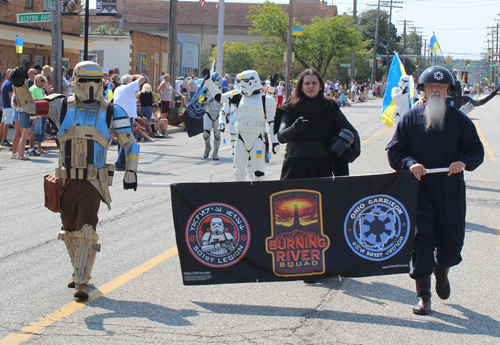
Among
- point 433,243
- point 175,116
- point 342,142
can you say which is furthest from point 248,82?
point 175,116

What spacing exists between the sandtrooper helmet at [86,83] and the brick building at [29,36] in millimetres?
20970

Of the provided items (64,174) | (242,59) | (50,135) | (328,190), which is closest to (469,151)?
(328,190)

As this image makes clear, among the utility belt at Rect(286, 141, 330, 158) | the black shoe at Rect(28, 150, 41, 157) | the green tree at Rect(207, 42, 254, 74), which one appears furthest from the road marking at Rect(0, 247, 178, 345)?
the green tree at Rect(207, 42, 254, 74)

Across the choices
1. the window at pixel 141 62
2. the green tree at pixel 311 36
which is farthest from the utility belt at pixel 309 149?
the green tree at pixel 311 36

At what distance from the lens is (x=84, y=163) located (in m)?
4.80

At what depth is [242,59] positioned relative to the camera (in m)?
72.3

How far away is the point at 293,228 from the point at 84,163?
1.77 meters

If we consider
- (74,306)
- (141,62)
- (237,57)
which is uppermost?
(237,57)

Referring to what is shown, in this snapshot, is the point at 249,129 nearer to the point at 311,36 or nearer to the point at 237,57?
the point at 311,36

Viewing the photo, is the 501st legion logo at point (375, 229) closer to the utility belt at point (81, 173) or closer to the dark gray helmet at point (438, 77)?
the dark gray helmet at point (438, 77)

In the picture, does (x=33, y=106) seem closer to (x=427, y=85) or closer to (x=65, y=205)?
(x=65, y=205)

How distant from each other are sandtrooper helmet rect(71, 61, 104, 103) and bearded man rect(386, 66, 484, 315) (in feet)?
8.16

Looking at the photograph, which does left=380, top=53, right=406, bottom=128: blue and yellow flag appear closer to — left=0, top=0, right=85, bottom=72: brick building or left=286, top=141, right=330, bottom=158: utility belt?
left=286, top=141, right=330, bottom=158: utility belt

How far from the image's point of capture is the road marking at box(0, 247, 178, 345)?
400 cm
